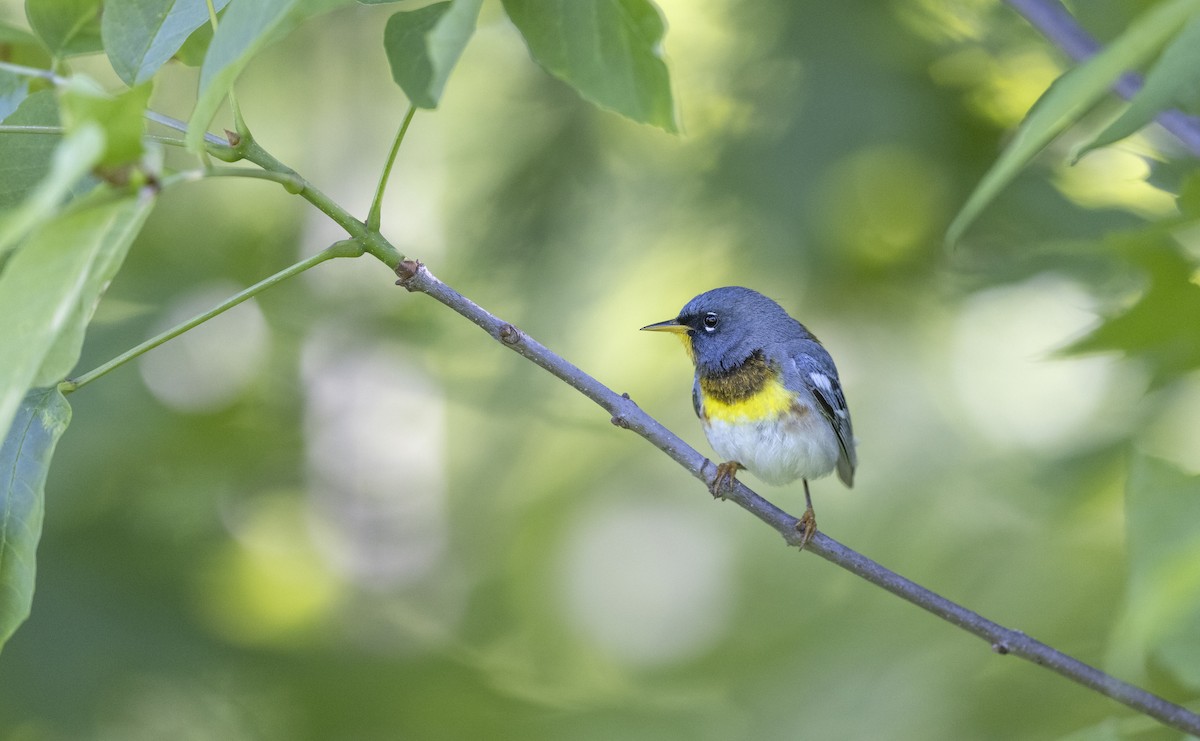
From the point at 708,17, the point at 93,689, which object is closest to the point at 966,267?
the point at 708,17

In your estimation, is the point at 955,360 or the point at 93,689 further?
the point at 955,360

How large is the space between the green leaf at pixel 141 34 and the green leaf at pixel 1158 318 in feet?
3.47

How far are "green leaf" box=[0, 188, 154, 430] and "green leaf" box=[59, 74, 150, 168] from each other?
0.15 ft

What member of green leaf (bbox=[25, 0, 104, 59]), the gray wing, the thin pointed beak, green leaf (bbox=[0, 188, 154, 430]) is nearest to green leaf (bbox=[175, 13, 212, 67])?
green leaf (bbox=[25, 0, 104, 59])

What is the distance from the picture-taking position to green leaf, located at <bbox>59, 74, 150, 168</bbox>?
2.66 feet

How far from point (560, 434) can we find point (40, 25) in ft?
7.86

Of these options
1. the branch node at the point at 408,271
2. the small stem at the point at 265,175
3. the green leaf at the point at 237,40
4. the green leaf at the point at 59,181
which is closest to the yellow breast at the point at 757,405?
the branch node at the point at 408,271

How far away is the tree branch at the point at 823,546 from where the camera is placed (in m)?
1.19

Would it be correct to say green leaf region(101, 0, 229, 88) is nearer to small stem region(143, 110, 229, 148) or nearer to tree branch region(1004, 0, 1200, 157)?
small stem region(143, 110, 229, 148)

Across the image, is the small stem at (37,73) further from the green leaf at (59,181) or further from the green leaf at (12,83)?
the green leaf at (59,181)

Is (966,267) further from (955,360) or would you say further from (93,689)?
(93,689)

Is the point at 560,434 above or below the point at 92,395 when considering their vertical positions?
above

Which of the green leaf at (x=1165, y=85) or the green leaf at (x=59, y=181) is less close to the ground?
the green leaf at (x=1165, y=85)

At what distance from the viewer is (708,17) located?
9.51 feet
